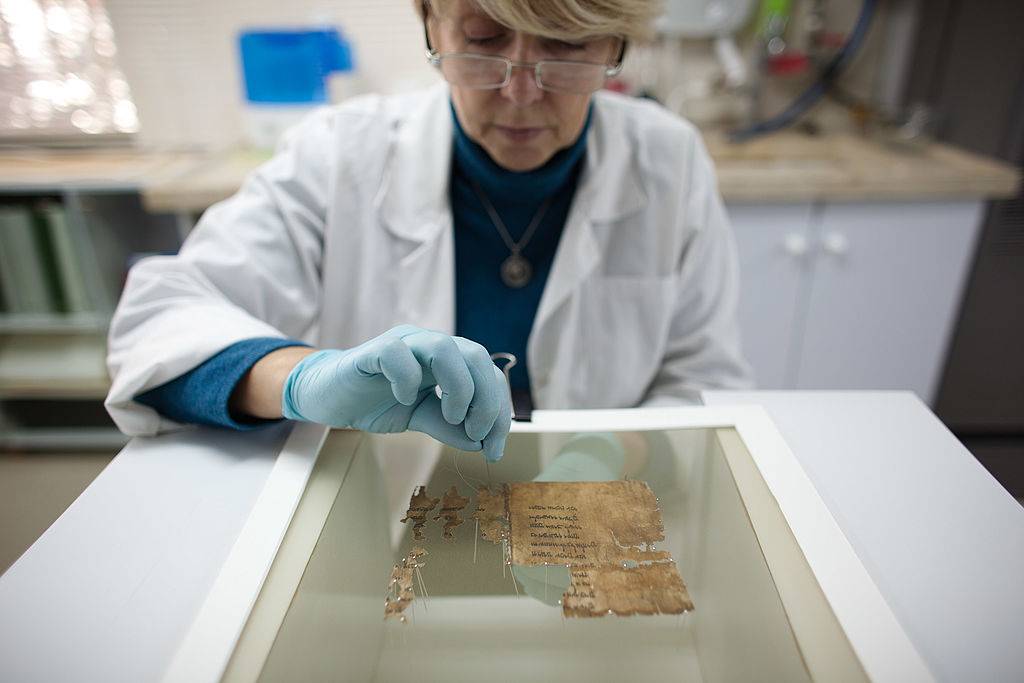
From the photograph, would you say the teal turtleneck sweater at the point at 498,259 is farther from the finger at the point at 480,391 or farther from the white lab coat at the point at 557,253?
the finger at the point at 480,391

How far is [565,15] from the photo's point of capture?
739 mm

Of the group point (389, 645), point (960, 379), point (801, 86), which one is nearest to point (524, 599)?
point (389, 645)

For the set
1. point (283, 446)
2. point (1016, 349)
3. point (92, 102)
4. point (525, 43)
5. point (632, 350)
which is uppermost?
point (525, 43)

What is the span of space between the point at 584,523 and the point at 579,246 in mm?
565

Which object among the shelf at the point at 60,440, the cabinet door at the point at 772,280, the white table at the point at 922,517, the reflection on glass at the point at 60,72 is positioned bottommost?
the shelf at the point at 60,440

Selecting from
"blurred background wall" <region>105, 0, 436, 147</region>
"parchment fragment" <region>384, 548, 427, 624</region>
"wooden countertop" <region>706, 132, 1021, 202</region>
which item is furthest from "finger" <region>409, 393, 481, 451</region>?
"blurred background wall" <region>105, 0, 436, 147</region>

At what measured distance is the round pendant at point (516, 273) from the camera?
1.07 metres

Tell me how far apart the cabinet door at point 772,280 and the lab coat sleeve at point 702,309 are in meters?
0.59

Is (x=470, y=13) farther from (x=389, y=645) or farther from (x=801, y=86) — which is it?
(x=801, y=86)

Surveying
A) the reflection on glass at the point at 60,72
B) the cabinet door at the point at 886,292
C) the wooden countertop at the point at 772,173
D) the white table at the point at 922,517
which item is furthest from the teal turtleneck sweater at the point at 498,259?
the reflection on glass at the point at 60,72

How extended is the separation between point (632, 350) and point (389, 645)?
0.72 meters

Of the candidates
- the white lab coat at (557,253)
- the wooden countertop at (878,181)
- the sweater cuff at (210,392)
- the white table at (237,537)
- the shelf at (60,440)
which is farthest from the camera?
the shelf at (60,440)

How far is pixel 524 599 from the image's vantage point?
50cm

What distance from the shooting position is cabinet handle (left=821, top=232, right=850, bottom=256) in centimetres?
166
